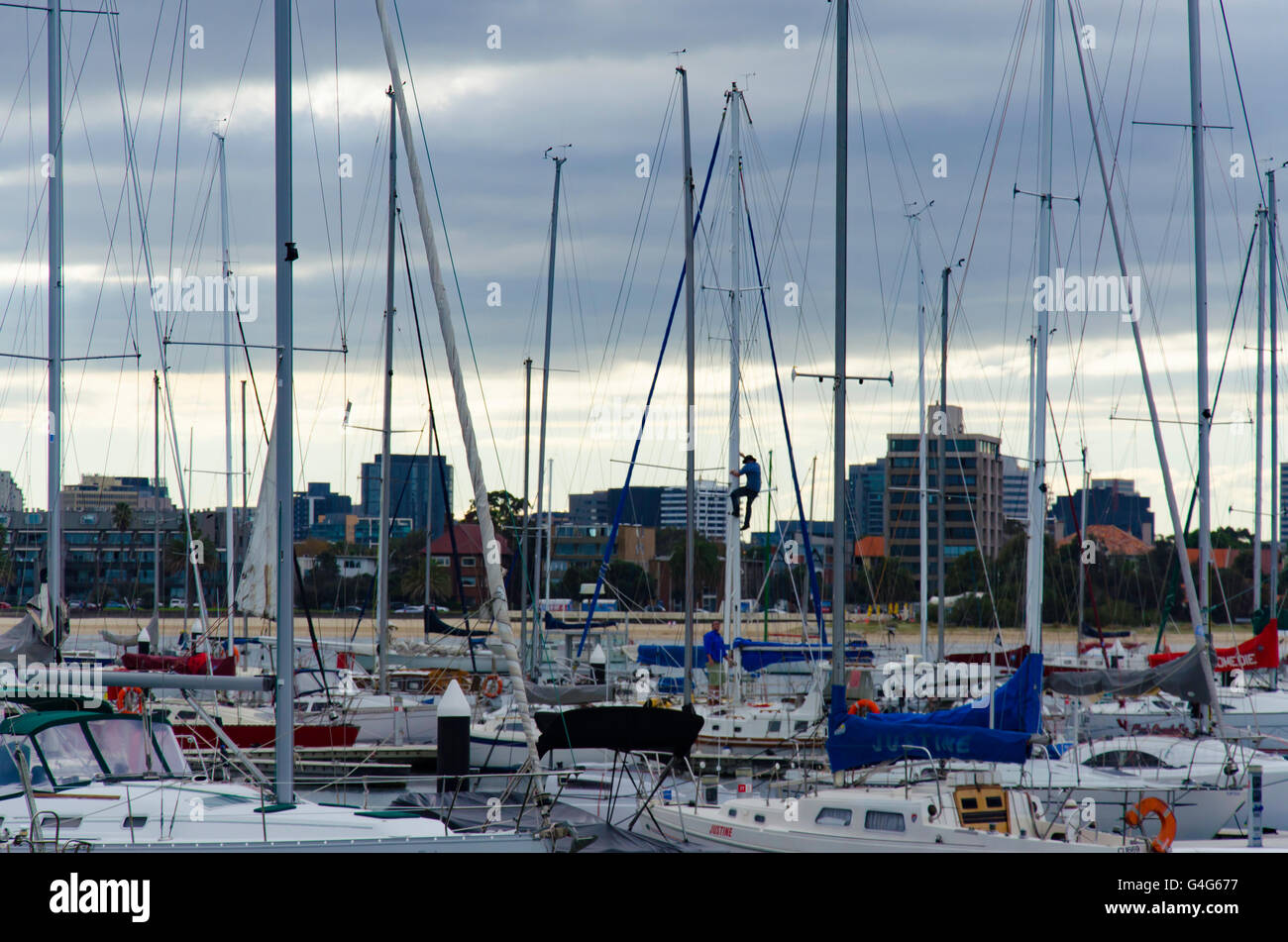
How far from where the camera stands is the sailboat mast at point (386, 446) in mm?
29775

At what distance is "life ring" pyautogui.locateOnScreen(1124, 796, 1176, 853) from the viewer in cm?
1602

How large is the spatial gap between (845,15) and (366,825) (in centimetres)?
1418

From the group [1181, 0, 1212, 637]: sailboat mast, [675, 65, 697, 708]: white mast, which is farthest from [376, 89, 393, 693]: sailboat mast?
[1181, 0, 1212, 637]: sailboat mast

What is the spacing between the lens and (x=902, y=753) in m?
17.4

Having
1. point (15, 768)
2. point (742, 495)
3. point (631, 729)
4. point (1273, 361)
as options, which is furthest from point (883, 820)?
point (1273, 361)

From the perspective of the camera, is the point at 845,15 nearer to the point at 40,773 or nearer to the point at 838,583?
the point at 838,583

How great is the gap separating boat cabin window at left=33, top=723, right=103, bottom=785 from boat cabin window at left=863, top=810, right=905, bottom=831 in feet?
31.3

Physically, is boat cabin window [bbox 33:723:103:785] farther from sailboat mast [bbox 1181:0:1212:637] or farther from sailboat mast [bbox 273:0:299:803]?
sailboat mast [bbox 1181:0:1212:637]

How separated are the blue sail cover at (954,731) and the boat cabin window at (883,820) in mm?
1067

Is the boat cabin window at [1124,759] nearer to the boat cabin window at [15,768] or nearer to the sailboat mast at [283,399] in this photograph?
the sailboat mast at [283,399]

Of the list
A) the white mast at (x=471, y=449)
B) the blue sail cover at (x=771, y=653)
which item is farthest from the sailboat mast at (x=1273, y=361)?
the white mast at (x=471, y=449)

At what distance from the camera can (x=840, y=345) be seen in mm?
19062

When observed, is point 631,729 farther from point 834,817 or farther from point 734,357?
point 734,357

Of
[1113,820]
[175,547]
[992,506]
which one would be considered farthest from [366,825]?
[992,506]
